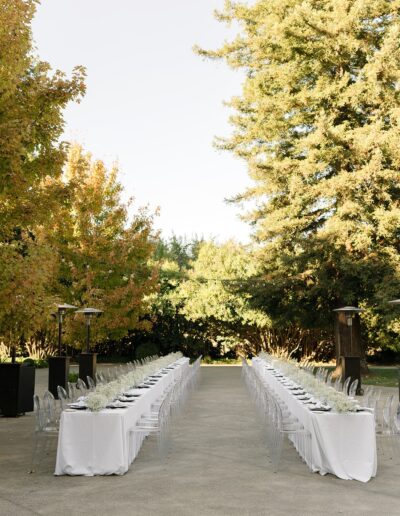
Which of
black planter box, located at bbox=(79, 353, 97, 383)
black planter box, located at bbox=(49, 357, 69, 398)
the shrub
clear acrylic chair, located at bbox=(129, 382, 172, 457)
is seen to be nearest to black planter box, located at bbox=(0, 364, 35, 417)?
black planter box, located at bbox=(49, 357, 69, 398)

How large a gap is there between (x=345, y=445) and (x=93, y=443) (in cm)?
311

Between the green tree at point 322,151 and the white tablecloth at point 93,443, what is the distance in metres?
14.2

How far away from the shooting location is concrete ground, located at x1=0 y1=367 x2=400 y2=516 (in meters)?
6.55

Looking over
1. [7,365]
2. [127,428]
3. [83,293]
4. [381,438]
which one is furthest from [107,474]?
[83,293]

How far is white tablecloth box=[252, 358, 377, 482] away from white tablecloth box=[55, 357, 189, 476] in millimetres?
2416

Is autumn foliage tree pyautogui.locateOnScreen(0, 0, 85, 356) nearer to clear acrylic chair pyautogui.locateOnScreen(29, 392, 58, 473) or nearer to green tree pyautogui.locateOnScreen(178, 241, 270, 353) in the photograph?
clear acrylic chair pyautogui.locateOnScreen(29, 392, 58, 473)

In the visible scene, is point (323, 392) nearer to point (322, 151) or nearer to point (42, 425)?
point (42, 425)

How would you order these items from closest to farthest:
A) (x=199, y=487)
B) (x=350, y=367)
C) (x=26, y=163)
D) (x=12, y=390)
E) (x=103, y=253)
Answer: (x=199, y=487) → (x=26, y=163) → (x=12, y=390) → (x=350, y=367) → (x=103, y=253)

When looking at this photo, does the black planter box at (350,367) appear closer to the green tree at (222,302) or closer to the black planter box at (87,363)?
the black planter box at (87,363)

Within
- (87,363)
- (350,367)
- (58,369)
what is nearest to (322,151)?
(350,367)

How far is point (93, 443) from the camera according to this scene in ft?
27.0

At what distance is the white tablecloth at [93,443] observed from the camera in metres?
8.15

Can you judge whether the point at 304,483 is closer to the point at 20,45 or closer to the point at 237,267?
the point at 20,45

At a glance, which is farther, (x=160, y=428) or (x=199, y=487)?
(x=160, y=428)
